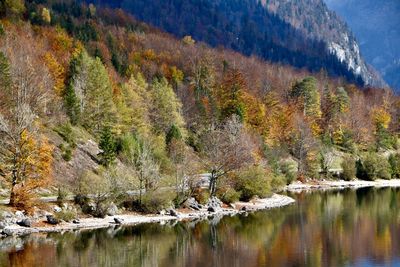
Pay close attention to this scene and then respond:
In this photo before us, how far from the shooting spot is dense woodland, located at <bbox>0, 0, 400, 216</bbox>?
62750 millimetres

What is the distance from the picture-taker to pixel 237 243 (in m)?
50.8

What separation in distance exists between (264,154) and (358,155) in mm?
40063

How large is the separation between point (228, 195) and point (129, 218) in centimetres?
1608

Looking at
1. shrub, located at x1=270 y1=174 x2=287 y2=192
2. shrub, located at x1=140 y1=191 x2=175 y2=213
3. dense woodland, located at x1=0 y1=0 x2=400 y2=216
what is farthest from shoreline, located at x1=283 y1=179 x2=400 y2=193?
shrub, located at x1=140 y1=191 x2=175 y2=213

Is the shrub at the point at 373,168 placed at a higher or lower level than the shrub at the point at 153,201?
higher

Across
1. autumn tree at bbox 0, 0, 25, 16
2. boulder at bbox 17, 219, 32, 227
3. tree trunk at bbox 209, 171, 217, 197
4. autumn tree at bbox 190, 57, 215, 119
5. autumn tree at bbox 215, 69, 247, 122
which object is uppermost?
autumn tree at bbox 0, 0, 25, 16

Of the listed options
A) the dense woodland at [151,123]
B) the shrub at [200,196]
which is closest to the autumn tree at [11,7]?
the dense woodland at [151,123]

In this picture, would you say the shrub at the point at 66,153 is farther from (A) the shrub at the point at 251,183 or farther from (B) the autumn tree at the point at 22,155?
(A) the shrub at the point at 251,183

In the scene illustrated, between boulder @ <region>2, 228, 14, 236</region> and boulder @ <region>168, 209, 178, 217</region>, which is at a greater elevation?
boulder @ <region>168, 209, 178, 217</region>

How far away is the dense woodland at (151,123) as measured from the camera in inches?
2470

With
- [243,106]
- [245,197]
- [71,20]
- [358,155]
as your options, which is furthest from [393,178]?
[71,20]

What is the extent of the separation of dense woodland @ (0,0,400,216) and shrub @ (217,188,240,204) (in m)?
0.15

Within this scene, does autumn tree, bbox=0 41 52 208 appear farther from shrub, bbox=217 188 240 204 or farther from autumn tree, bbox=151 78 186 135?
autumn tree, bbox=151 78 186 135

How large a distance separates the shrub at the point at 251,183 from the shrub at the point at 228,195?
7.77 ft
